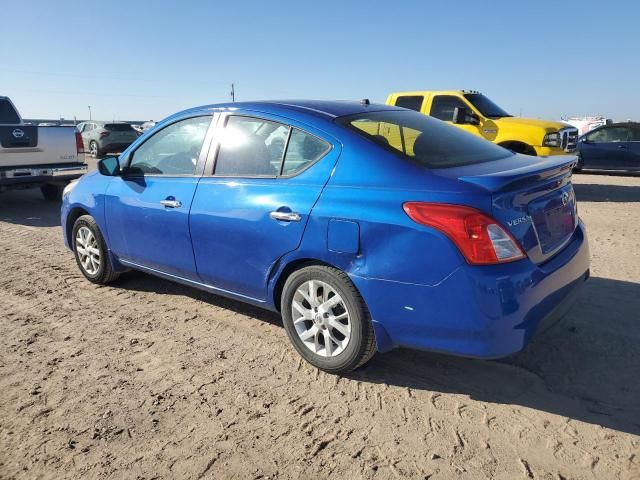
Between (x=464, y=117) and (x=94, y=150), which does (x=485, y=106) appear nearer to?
(x=464, y=117)

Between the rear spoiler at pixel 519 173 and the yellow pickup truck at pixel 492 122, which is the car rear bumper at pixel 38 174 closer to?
the yellow pickup truck at pixel 492 122

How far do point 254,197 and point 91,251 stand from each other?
91.6 inches

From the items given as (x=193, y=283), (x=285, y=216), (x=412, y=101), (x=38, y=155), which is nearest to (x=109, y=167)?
(x=193, y=283)

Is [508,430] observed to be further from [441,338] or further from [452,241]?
[452,241]

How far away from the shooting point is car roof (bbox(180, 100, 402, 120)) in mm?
3408

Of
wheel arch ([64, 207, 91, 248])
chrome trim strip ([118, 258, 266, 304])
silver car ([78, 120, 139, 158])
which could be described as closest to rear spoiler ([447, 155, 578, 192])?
chrome trim strip ([118, 258, 266, 304])

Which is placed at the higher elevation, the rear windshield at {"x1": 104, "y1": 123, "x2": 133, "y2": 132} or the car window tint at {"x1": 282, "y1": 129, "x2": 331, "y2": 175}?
the rear windshield at {"x1": 104, "y1": 123, "x2": 133, "y2": 132}

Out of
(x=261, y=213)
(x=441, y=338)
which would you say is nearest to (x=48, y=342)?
(x=261, y=213)

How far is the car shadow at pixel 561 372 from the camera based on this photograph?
2807 mm

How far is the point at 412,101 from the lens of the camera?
10602 millimetres

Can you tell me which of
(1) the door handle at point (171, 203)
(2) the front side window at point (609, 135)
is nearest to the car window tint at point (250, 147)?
(1) the door handle at point (171, 203)

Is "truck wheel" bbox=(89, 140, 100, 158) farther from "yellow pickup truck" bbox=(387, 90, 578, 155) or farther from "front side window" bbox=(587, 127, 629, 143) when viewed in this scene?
"front side window" bbox=(587, 127, 629, 143)

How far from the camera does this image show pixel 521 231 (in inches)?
103

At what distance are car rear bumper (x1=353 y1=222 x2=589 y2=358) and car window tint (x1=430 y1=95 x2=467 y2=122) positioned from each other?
794 centimetres
